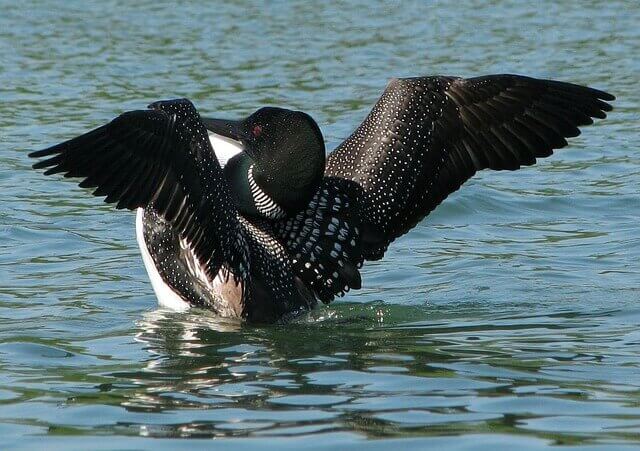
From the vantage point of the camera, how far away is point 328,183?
7.97 meters

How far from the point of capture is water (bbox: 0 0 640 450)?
5.58 m

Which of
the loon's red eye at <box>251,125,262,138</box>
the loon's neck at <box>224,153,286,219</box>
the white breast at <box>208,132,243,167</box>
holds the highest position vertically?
the loon's red eye at <box>251,125,262,138</box>

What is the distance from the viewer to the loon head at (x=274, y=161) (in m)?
7.30

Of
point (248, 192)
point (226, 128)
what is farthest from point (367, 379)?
point (226, 128)

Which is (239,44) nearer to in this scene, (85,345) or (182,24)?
(182,24)

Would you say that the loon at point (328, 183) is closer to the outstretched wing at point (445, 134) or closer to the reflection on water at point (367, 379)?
the outstretched wing at point (445, 134)

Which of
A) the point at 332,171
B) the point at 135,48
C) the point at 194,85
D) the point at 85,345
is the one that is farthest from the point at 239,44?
the point at 85,345

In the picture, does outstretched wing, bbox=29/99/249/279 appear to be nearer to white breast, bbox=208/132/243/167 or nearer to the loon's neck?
the loon's neck

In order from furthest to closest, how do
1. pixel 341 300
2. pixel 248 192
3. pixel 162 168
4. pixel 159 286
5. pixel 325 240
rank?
pixel 341 300, pixel 325 240, pixel 159 286, pixel 248 192, pixel 162 168

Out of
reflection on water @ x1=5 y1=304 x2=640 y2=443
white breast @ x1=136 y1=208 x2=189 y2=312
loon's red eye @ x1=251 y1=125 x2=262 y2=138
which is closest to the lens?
reflection on water @ x1=5 y1=304 x2=640 y2=443

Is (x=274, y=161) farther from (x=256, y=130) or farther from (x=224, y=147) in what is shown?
(x=224, y=147)

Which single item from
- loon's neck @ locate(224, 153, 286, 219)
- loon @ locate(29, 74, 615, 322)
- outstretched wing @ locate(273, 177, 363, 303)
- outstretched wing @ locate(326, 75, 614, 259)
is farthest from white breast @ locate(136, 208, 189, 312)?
outstretched wing @ locate(326, 75, 614, 259)

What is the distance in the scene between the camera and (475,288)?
838cm

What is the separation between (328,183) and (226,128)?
69 centimetres
